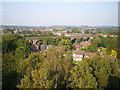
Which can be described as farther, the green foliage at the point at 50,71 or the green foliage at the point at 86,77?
the green foliage at the point at 86,77

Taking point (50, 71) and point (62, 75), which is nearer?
point (50, 71)

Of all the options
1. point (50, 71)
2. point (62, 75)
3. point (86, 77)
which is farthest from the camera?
point (62, 75)

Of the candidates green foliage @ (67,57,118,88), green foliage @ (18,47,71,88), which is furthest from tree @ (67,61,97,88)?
green foliage @ (18,47,71,88)

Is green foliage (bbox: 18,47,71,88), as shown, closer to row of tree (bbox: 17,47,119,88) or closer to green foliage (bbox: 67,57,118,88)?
row of tree (bbox: 17,47,119,88)

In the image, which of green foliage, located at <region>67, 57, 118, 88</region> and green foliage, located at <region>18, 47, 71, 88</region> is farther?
green foliage, located at <region>67, 57, 118, 88</region>

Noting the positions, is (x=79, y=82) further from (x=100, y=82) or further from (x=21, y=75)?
(x=21, y=75)

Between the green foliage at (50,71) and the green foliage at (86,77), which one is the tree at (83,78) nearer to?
the green foliage at (86,77)

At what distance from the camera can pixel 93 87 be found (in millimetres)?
3570

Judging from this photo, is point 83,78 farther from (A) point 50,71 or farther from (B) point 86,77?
(A) point 50,71

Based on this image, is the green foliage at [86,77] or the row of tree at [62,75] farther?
the green foliage at [86,77]

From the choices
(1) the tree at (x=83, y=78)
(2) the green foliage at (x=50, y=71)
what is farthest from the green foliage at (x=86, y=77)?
(2) the green foliage at (x=50, y=71)

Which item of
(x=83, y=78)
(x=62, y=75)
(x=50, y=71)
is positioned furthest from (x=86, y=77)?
(x=50, y=71)

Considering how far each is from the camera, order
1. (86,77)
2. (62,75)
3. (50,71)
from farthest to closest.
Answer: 1. (62,75)
2. (50,71)
3. (86,77)

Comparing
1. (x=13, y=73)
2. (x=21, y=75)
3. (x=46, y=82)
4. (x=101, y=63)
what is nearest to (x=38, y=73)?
(x=46, y=82)
